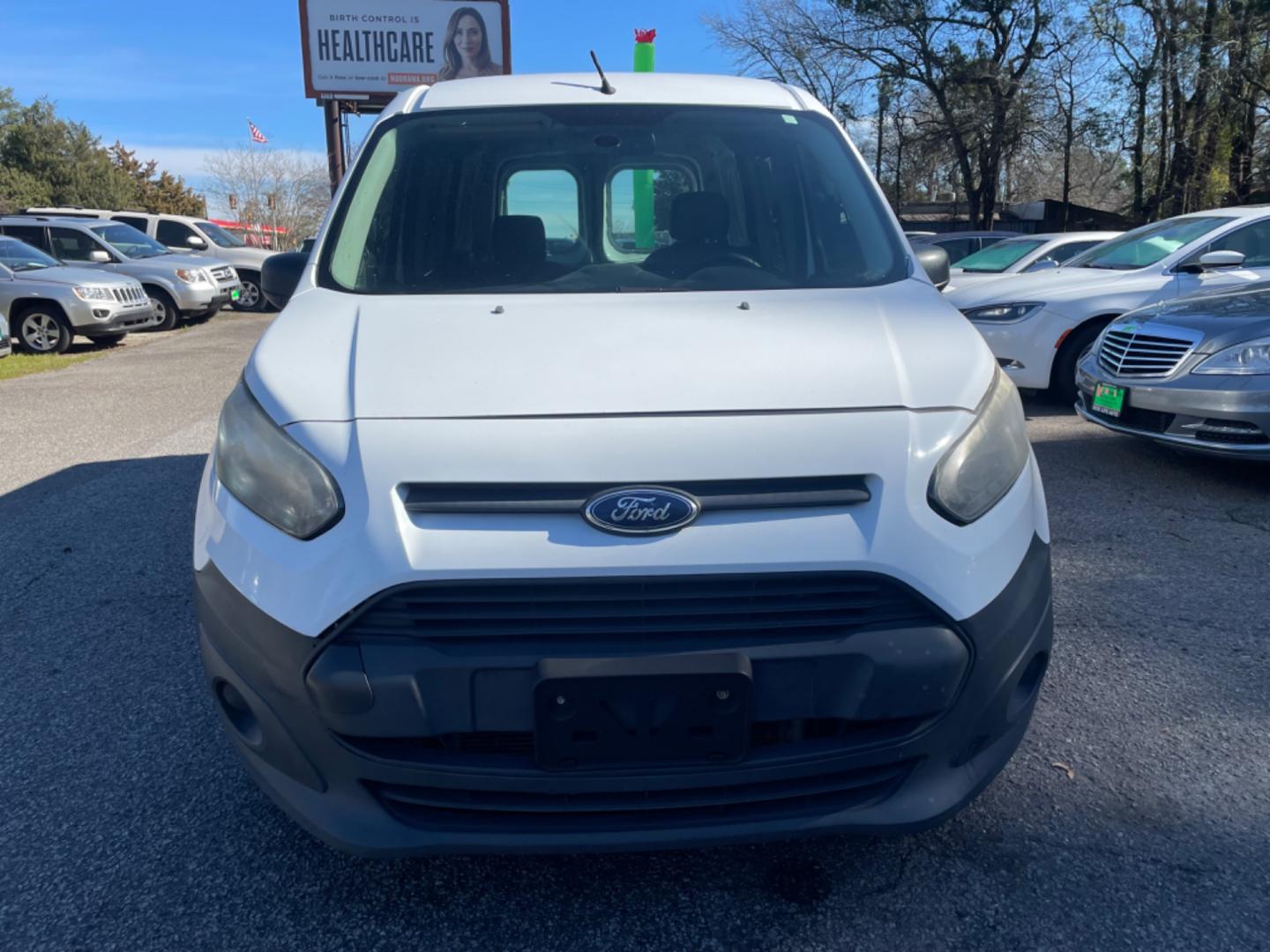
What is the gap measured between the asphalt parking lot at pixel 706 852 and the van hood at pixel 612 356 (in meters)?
1.09

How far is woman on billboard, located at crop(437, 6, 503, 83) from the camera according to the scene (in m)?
20.4

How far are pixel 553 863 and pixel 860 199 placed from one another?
2127 mm

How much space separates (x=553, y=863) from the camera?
231 cm

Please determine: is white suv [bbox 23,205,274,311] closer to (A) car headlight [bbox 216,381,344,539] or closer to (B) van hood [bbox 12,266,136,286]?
(B) van hood [bbox 12,266,136,286]

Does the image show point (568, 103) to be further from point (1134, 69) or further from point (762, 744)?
point (1134, 69)

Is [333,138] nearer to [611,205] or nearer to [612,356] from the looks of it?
[611,205]

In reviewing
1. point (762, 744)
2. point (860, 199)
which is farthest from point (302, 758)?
point (860, 199)

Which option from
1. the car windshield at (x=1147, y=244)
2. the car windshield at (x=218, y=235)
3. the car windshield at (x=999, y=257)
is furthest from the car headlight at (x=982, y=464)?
the car windshield at (x=218, y=235)

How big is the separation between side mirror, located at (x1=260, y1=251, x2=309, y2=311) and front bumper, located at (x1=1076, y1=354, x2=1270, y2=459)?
449cm

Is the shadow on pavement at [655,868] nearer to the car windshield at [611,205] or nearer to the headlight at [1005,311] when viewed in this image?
the car windshield at [611,205]

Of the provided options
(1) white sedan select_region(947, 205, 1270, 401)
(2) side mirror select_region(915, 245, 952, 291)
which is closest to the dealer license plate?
(1) white sedan select_region(947, 205, 1270, 401)

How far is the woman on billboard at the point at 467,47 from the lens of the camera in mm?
20422

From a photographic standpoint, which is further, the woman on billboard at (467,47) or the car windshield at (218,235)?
the woman on billboard at (467,47)

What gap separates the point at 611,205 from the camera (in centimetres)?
342
